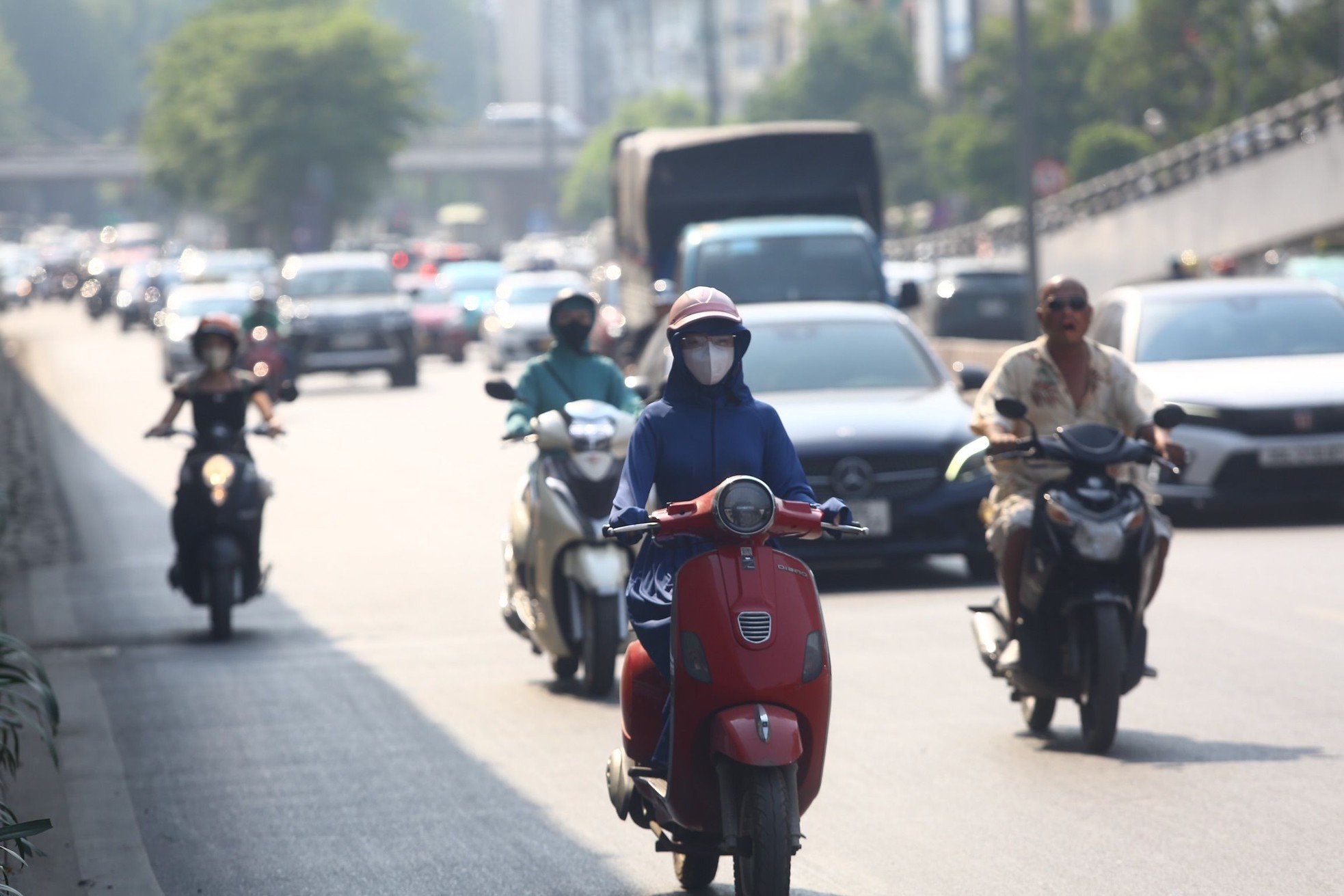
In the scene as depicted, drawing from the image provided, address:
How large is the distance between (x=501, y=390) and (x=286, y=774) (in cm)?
239

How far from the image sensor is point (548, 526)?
398 inches

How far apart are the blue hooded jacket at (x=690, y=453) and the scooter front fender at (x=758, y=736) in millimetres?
430

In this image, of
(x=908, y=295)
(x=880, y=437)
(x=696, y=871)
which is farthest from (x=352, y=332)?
(x=696, y=871)

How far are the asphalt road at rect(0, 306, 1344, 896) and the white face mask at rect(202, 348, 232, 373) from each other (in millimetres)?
1318

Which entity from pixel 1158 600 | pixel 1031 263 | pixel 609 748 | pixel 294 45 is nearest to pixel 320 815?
pixel 609 748

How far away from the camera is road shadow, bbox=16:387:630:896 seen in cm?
689

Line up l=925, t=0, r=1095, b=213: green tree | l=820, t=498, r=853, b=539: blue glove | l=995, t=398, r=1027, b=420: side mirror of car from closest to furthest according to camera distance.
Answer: l=820, t=498, r=853, b=539: blue glove → l=995, t=398, r=1027, b=420: side mirror of car → l=925, t=0, r=1095, b=213: green tree

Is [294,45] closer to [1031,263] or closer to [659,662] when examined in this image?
[1031,263]

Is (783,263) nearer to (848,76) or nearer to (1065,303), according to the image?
(1065,303)

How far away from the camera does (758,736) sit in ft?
18.5

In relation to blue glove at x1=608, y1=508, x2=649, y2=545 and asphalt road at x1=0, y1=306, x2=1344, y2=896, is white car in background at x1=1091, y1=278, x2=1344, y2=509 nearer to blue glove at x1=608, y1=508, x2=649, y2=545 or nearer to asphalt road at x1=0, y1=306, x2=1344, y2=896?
asphalt road at x1=0, y1=306, x2=1344, y2=896

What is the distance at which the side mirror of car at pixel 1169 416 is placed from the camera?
822cm

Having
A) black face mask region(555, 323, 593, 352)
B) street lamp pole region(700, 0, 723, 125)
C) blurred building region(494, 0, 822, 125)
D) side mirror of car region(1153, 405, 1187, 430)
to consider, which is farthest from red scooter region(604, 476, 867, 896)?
blurred building region(494, 0, 822, 125)

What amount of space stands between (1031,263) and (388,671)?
19.4m
